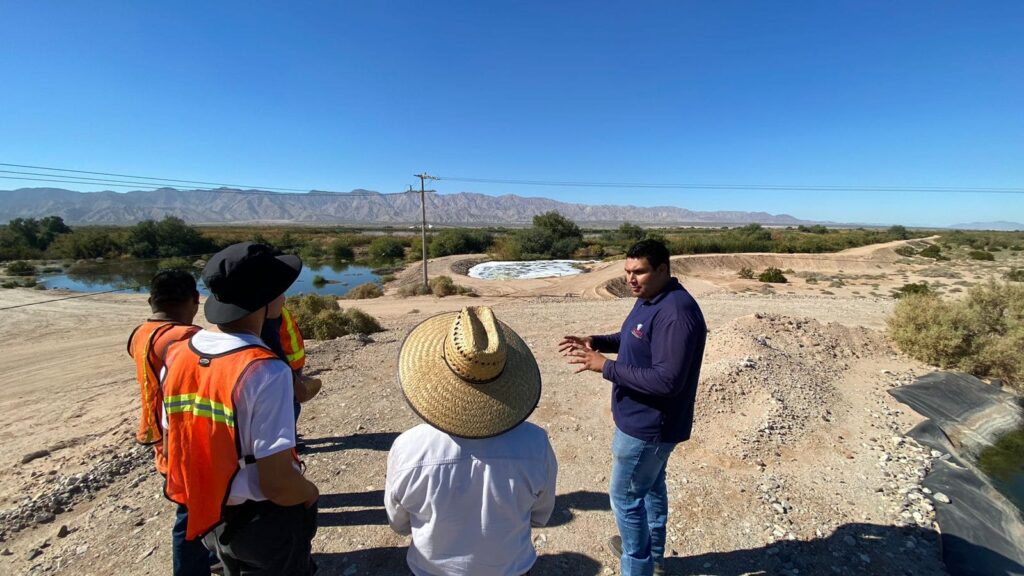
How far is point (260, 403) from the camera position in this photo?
1423mm

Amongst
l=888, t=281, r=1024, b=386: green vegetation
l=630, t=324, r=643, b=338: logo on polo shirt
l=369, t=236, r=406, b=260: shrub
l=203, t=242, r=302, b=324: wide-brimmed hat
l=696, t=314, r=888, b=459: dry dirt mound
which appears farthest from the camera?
l=369, t=236, r=406, b=260: shrub

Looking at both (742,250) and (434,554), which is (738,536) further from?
(742,250)

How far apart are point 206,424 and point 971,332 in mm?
10675

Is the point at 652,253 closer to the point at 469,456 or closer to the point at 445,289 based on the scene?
the point at 469,456

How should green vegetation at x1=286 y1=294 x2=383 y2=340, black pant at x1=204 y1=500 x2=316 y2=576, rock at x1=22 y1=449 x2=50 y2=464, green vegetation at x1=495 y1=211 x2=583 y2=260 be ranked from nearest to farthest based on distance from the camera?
1. black pant at x1=204 y1=500 x2=316 y2=576
2. rock at x1=22 y1=449 x2=50 y2=464
3. green vegetation at x1=286 y1=294 x2=383 y2=340
4. green vegetation at x1=495 y1=211 x2=583 y2=260

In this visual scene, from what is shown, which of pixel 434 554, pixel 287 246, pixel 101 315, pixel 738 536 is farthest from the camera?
pixel 287 246

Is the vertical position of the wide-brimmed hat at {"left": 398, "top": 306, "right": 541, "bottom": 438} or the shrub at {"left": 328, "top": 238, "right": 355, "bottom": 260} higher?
the wide-brimmed hat at {"left": 398, "top": 306, "right": 541, "bottom": 438}

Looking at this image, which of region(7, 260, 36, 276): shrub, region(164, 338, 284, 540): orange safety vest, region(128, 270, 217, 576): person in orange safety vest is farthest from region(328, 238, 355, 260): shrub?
region(164, 338, 284, 540): orange safety vest

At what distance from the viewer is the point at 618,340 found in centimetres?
295

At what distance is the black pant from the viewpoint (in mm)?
1660

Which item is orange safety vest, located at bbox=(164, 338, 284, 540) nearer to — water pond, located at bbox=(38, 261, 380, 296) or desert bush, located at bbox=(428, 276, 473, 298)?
desert bush, located at bbox=(428, 276, 473, 298)

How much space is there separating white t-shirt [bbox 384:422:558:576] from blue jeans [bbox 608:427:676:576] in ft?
3.32

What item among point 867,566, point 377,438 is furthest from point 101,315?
point 867,566

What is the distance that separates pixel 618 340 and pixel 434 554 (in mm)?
1881
